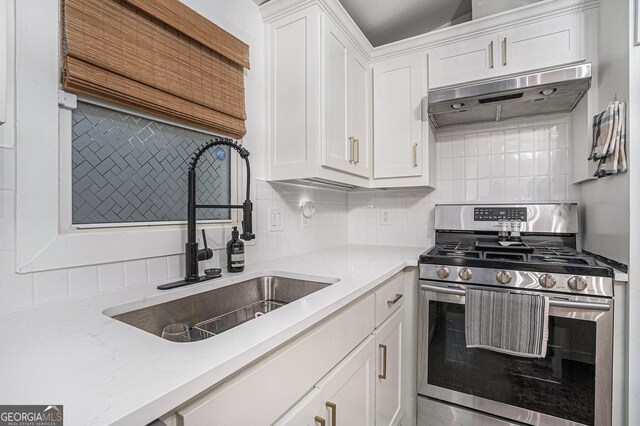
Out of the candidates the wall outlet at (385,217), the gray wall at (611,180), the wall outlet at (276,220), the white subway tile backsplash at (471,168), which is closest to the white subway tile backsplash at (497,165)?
the white subway tile backsplash at (471,168)

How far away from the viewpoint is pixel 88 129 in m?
0.99

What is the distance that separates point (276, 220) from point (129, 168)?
0.80 m

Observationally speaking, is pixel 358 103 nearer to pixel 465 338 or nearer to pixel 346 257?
pixel 346 257

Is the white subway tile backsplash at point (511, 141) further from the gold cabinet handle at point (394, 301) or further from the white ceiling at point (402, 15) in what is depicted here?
the gold cabinet handle at point (394, 301)

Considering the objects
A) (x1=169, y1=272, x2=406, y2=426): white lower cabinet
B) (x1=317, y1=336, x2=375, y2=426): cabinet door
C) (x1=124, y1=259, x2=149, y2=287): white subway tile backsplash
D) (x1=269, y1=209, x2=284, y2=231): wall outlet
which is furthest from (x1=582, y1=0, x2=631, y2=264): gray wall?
(x1=124, y1=259, x2=149, y2=287): white subway tile backsplash

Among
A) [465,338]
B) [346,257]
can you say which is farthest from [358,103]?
[465,338]

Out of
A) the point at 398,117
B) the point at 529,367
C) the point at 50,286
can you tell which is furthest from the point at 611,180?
the point at 50,286

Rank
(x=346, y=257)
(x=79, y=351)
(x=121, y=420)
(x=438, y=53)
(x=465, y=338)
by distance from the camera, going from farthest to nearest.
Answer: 1. (x=438, y=53)
2. (x=346, y=257)
3. (x=465, y=338)
4. (x=79, y=351)
5. (x=121, y=420)

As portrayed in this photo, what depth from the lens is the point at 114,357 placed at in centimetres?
57

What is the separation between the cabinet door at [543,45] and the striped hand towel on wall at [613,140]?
448 mm

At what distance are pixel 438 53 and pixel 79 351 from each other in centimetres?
222

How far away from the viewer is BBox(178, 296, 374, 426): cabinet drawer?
22.3 inches

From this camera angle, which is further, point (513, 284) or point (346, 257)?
point (346, 257)

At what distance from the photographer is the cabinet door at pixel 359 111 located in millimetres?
1849
